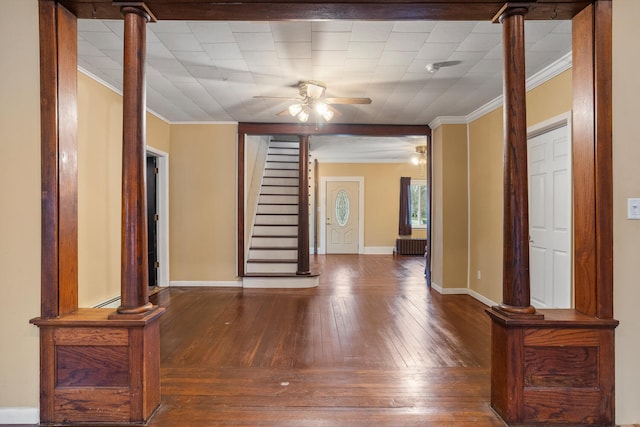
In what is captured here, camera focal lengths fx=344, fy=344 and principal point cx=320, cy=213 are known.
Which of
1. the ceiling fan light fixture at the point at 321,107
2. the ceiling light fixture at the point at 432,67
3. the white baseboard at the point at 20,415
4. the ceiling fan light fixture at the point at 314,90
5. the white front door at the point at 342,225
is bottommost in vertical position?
the white baseboard at the point at 20,415

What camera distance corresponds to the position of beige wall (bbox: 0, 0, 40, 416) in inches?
73.1

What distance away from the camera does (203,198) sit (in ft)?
17.3

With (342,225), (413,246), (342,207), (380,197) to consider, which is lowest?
(413,246)

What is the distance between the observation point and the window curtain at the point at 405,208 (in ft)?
29.9

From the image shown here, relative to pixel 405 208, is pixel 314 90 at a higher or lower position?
higher

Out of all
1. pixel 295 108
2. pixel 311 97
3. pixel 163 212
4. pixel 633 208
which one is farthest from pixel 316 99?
pixel 163 212

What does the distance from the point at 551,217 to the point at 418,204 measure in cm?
625

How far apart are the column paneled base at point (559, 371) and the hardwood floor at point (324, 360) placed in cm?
26

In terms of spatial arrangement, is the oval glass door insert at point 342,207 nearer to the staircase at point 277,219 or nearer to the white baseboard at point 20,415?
the staircase at point 277,219

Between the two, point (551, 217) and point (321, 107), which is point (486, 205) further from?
point (321, 107)

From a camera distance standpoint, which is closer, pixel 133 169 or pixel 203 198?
pixel 133 169

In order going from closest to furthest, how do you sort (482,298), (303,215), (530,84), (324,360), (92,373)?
(92,373)
(324,360)
(530,84)
(482,298)
(303,215)

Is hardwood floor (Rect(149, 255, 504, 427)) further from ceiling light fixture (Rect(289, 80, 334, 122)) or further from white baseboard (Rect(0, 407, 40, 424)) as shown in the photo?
ceiling light fixture (Rect(289, 80, 334, 122))

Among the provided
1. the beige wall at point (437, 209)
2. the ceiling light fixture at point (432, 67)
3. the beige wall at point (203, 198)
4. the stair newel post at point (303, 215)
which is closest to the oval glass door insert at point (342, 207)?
the stair newel post at point (303, 215)
